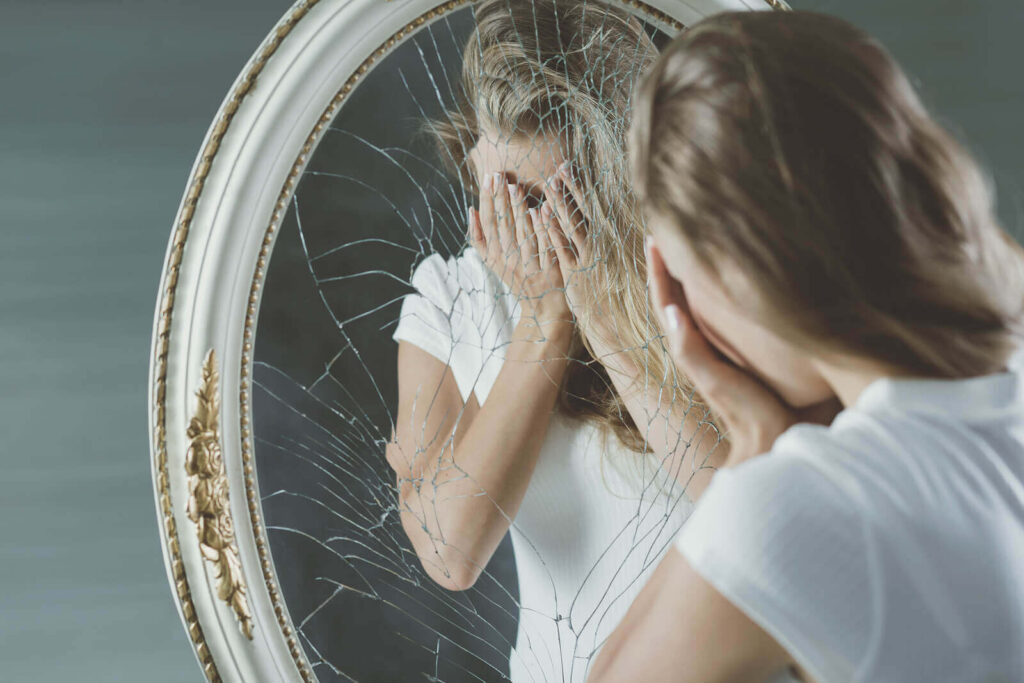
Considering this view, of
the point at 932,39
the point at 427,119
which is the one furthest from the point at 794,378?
the point at 932,39

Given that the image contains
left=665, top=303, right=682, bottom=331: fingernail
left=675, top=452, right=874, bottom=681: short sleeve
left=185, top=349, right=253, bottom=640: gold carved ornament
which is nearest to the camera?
left=675, top=452, right=874, bottom=681: short sleeve

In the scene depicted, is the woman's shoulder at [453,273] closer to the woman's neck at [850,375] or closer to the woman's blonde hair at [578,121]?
the woman's blonde hair at [578,121]

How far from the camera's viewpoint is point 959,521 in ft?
1.14

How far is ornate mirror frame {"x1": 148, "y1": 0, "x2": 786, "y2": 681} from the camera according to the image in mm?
535

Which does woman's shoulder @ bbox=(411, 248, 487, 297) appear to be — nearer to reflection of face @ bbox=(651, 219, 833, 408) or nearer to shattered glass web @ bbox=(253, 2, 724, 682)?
shattered glass web @ bbox=(253, 2, 724, 682)

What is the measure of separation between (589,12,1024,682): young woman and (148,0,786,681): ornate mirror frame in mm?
257

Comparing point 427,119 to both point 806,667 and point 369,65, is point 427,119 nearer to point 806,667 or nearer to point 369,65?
point 369,65

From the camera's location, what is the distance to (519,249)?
1.85 feet

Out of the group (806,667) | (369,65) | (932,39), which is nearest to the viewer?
(806,667)

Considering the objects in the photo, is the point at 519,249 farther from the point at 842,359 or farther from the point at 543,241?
the point at 842,359

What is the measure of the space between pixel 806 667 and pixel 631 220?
1.09ft

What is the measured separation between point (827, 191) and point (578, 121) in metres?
0.25

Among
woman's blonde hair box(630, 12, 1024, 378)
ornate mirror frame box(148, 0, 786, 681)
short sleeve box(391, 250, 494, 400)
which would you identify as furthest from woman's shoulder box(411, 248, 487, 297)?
woman's blonde hair box(630, 12, 1024, 378)

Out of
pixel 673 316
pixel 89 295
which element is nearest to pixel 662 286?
pixel 673 316
